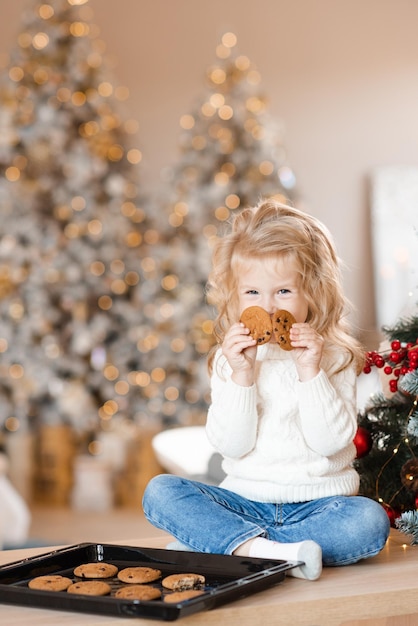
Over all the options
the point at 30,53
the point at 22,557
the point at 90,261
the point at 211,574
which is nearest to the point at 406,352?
the point at 211,574

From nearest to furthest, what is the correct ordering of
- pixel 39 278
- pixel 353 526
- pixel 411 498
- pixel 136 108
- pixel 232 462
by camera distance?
pixel 353 526 → pixel 232 462 → pixel 411 498 → pixel 39 278 → pixel 136 108

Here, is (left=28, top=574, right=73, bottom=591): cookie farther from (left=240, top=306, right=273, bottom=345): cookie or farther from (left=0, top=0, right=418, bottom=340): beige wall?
(left=0, top=0, right=418, bottom=340): beige wall

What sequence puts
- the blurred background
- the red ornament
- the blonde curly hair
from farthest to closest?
the blurred background → the red ornament → the blonde curly hair

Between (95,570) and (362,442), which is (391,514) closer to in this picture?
(362,442)

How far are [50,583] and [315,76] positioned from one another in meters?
4.80

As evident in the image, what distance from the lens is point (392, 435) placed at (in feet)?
6.27

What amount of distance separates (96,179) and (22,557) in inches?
142

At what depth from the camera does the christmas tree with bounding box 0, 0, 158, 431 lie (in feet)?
16.3

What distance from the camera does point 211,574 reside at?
55.8 inches

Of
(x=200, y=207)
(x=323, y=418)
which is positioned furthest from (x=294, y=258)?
(x=200, y=207)

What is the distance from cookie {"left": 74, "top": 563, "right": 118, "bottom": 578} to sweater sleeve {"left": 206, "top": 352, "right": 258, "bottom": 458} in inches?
12.1

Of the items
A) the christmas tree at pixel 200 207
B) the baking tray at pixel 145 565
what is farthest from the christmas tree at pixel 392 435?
the christmas tree at pixel 200 207

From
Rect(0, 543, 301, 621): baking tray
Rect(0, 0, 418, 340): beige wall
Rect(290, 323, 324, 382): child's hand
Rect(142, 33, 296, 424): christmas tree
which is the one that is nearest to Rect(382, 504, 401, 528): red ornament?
Rect(290, 323, 324, 382): child's hand

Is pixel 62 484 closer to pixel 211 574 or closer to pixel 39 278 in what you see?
pixel 39 278
